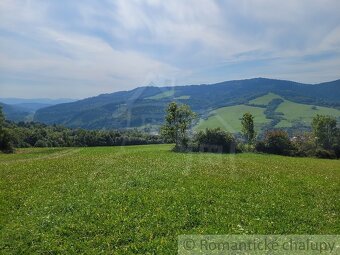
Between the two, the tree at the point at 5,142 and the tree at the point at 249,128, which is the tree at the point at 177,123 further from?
the tree at the point at 5,142

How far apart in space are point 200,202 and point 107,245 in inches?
293

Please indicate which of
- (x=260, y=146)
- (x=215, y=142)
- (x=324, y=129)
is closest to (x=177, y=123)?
(x=215, y=142)

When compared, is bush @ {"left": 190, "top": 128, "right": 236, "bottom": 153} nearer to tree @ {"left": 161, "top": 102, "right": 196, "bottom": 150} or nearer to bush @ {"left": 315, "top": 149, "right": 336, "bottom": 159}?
tree @ {"left": 161, "top": 102, "right": 196, "bottom": 150}

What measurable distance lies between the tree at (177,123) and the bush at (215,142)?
3.22 m

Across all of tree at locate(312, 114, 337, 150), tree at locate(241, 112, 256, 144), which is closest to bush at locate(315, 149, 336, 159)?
tree at locate(241, 112, 256, 144)

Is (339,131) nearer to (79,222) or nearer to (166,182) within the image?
(166,182)

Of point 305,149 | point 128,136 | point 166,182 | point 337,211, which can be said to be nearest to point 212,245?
point 337,211

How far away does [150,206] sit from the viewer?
1808 centimetres

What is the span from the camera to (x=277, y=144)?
82938 millimetres

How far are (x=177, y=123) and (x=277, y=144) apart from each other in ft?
84.3

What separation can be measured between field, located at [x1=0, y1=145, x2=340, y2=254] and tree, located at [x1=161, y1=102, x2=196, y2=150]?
49.5 metres

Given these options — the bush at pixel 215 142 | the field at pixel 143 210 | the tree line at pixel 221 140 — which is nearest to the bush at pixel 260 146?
the tree line at pixel 221 140

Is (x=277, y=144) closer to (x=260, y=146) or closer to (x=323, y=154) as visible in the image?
(x=260, y=146)

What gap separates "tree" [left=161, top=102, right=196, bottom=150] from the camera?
254ft
